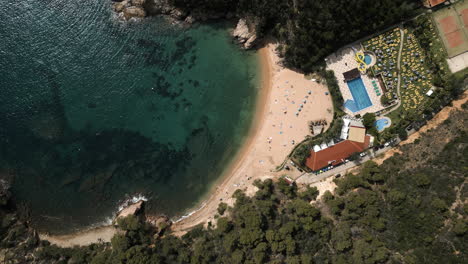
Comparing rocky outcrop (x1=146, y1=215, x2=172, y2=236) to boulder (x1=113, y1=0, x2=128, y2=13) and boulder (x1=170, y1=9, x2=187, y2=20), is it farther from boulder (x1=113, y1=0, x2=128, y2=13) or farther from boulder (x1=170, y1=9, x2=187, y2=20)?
boulder (x1=113, y1=0, x2=128, y2=13)

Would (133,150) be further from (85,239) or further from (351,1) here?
(351,1)

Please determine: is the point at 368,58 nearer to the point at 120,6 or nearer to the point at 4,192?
the point at 120,6

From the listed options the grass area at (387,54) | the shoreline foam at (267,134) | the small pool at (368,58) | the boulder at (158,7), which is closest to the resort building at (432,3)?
the grass area at (387,54)

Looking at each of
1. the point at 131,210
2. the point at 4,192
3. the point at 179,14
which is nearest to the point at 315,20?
the point at 179,14

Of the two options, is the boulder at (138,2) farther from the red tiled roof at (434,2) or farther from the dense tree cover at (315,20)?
the red tiled roof at (434,2)

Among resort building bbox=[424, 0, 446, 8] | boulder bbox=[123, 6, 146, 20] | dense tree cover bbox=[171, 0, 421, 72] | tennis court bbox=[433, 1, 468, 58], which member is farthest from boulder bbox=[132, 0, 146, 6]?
tennis court bbox=[433, 1, 468, 58]

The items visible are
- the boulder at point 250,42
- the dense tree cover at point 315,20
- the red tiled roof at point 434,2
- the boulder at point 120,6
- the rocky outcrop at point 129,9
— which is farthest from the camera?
the boulder at point 120,6

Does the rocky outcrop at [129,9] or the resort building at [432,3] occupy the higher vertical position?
the rocky outcrop at [129,9]
